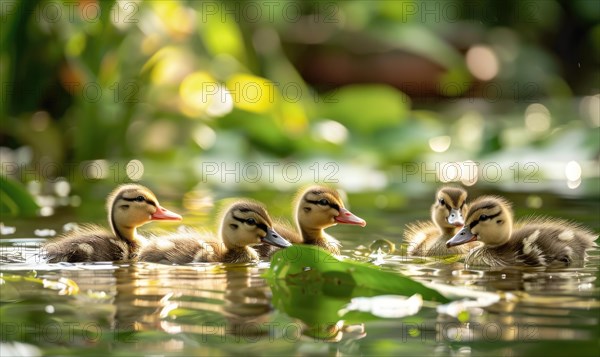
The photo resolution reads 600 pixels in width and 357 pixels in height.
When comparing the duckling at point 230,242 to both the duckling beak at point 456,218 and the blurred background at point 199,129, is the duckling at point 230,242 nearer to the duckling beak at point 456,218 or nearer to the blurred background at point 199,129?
the duckling beak at point 456,218

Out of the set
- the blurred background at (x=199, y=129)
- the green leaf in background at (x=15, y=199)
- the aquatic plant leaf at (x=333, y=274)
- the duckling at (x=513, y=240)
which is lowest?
the aquatic plant leaf at (x=333, y=274)

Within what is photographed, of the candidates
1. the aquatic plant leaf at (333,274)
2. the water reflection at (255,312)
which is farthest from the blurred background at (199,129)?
the aquatic plant leaf at (333,274)

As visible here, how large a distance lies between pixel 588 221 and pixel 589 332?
6.75 feet

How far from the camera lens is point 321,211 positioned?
3.96 meters

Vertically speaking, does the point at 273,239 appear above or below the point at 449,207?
below

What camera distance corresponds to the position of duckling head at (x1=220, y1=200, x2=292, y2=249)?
3.73 m

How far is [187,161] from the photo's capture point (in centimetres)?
651

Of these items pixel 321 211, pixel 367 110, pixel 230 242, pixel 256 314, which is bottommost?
pixel 256 314

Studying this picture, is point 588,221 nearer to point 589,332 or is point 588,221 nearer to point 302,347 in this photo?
point 589,332

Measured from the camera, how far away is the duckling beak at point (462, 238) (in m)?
3.71

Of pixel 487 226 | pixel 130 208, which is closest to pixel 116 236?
pixel 130 208

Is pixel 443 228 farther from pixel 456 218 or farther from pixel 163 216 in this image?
pixel 163 216

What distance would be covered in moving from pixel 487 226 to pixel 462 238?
3.4 inches

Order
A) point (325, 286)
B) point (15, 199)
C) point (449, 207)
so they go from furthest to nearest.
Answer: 1. point (15, 199)
2. point (449, 207)
3. point (325, 286)
